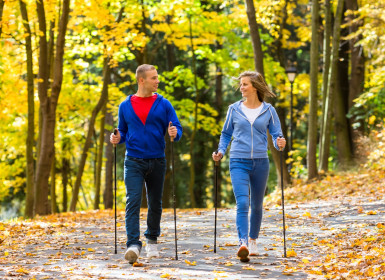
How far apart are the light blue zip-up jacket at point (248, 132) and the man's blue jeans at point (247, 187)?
0.09m

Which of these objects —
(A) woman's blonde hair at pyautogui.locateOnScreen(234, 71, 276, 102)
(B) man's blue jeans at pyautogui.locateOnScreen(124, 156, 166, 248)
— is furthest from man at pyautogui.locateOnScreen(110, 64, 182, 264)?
(A) woman's blonde hair at pyautogui.locateOnScreen(234, 71, 276, 102)

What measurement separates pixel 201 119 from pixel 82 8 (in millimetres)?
8120

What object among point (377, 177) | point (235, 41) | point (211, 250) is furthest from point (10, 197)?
point (211, 250)

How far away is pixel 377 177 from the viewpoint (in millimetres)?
14977

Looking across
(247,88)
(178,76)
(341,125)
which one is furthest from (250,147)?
(178,76)

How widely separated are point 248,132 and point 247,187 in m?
0.63

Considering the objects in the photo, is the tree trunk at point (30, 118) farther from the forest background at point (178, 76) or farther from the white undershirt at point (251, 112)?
the white undershirt at point (251, 112)

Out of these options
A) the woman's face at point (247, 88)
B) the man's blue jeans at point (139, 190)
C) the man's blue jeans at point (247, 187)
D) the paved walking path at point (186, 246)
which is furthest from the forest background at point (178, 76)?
the man's blue jeans at point (247, 187)

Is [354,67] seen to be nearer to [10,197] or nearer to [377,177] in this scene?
[377,177]

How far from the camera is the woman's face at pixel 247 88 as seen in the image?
7086mm

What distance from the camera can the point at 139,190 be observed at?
6824 millimetres

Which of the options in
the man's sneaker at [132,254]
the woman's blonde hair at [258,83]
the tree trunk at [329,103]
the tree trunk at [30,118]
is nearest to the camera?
the man's sneaker at [132,254]

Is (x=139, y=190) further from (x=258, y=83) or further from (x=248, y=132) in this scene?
(x=258, y=83)

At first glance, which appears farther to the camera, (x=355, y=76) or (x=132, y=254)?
(x=355, y=76)
